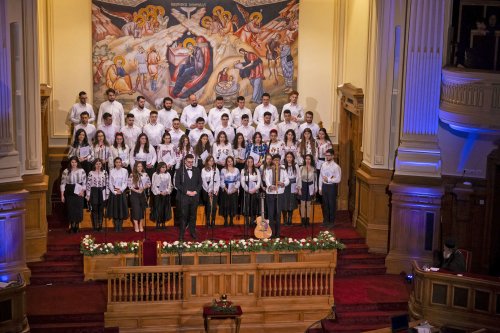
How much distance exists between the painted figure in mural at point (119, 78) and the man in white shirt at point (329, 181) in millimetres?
4746

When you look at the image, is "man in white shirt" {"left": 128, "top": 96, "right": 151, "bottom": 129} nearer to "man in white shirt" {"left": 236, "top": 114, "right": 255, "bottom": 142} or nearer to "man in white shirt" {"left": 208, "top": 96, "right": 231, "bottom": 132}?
"man in white shirt" {"left": 208, "top": 96, "right": 231, "bottom": 132}

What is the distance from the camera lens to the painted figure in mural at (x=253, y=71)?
22.0 meters

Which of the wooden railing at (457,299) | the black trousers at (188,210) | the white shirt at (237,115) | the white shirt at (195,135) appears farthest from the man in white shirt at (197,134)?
the wooden railing at (457,299)

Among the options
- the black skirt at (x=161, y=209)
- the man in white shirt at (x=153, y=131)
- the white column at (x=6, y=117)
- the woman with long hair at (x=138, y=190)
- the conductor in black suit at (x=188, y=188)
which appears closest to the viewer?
the white column at (x=6, y=117)

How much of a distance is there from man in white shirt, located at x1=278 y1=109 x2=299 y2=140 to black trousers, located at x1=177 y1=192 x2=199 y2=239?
2.75m

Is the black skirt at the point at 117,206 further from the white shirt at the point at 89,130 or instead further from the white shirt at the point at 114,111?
the white shirt at the point at 114,111

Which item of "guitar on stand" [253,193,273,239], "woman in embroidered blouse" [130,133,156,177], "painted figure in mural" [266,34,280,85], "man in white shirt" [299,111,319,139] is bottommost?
"guitar on stand" [253,193,273,239]

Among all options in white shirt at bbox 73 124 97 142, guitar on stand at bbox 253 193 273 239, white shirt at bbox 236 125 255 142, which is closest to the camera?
guitar on stand at bbox 253 193 273 239

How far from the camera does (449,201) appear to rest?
19391 millimetres

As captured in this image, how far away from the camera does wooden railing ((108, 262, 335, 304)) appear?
16.6 meters

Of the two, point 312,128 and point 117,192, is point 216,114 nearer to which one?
point 312,128

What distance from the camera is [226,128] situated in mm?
20438

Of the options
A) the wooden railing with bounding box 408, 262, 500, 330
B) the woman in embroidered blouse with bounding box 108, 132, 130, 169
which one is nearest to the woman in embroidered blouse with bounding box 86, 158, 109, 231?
the woman in embroidered blouse with bounding box 108, 132, 130, 169

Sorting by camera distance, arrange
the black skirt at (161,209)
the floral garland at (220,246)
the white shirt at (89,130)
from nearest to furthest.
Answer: the floral garland at (220,246)
the black skirt at (161,209)
the white shirt at (89,130)
